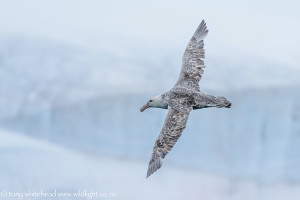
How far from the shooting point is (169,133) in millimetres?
39438

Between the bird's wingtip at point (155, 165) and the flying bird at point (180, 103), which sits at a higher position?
the flying bird at point (180, 103)

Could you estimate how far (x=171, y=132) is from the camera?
39.5 meters

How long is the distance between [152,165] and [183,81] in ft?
21.2

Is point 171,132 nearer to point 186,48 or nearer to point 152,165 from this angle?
point 152,165

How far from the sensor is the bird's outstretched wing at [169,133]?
127ft

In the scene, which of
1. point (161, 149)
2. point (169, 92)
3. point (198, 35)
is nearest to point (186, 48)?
point (198, 35)

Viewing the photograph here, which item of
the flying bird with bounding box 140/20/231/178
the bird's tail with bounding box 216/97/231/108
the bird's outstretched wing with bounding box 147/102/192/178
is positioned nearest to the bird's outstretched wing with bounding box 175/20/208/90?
the flying bird with bounding box 140/20/231/178

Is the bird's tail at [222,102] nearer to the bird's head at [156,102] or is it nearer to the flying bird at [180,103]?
the flying bird at [180,103]

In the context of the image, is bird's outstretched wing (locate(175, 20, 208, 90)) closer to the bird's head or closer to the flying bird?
the flying bird

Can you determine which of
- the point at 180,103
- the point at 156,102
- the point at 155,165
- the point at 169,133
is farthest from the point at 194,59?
the point at 155,165

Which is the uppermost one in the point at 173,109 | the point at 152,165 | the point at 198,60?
the point at 198,60

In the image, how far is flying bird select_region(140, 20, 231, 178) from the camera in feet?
128

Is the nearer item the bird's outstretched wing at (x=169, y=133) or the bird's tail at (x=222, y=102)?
the bird's outstretched wing at (x=169, y=133)

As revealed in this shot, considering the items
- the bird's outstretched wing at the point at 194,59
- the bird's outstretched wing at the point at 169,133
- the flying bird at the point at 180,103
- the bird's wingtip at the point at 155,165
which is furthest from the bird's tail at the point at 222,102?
the bird's wingtip at the point at 155,165
